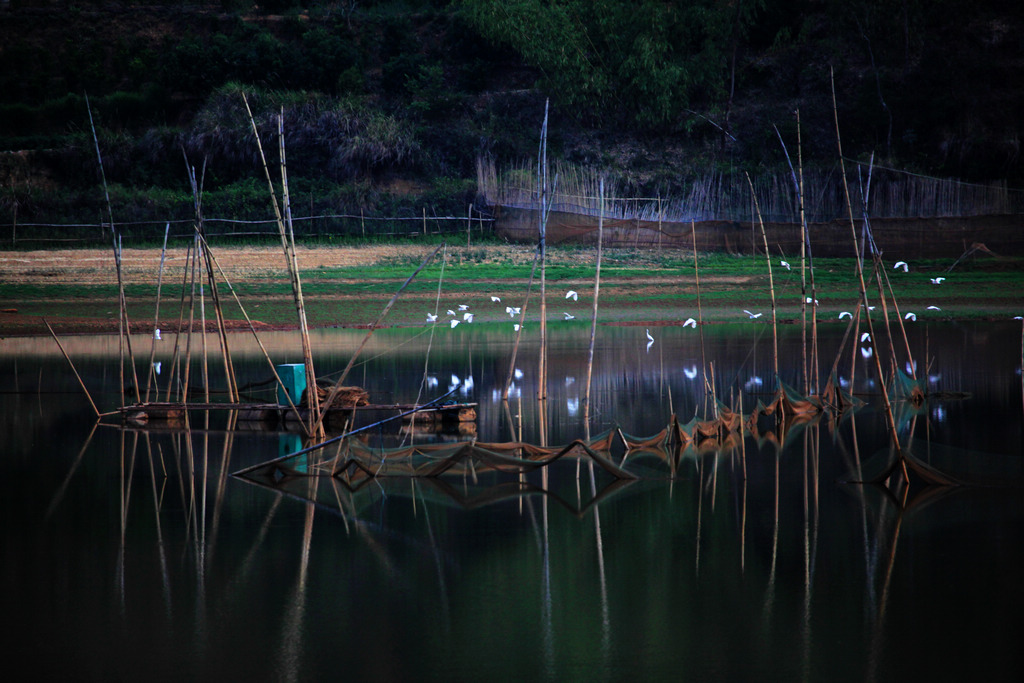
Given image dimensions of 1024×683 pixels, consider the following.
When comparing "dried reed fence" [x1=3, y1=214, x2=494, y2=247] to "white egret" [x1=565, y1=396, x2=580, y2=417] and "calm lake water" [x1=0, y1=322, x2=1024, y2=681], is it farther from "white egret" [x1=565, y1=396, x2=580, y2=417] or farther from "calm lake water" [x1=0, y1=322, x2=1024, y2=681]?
"calm lake water" [x1=0, y1=322, x2=1024, y2=681]

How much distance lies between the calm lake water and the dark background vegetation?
1005 inches

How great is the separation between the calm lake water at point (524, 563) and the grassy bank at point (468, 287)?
12.5m

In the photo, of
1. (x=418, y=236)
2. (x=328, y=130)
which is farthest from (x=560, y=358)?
(x=328, y=130)

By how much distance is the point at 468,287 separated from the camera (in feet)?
87.8

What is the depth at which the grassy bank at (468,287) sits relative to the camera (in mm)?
24328

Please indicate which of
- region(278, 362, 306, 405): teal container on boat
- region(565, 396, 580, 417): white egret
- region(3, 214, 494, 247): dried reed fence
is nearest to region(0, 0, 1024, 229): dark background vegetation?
region(3, 214, 494, 247): dried reed fence

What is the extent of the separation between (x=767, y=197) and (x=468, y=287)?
1120cm

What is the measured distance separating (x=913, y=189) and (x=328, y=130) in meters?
22.3

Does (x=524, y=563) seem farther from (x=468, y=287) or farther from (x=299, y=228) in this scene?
(x=299, y=228)

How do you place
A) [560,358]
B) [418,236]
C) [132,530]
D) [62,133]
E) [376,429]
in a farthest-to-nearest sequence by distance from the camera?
1. [62,133]
2. [418,236]
3. [560,358]
4. [376,429]
5. [132,530]

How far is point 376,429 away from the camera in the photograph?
11.7 meters

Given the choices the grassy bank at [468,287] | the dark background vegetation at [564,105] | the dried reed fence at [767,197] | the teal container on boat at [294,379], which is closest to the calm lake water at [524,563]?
the teal container on boat at [294,379]

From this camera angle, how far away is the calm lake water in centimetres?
504

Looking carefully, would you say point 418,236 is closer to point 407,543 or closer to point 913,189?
point 913,189
